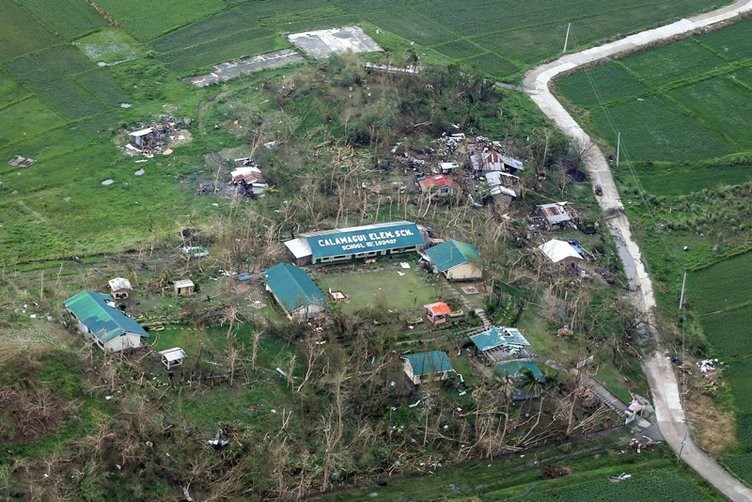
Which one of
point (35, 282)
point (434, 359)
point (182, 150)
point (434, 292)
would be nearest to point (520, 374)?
point (434, 359)

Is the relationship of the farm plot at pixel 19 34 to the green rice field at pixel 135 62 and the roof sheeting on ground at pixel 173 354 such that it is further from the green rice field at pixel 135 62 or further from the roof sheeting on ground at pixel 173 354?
the roof sheeting on ground at pixel 173 354

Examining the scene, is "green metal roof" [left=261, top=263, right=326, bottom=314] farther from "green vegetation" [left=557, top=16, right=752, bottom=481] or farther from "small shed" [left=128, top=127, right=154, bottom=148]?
"green vegetation" [left=557, top=16, right=752, bottom=481]

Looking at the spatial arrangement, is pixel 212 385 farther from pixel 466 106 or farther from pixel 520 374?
pixel 466 106

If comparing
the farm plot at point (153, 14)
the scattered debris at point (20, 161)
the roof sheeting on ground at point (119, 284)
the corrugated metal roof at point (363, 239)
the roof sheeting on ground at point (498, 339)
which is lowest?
the roof sheeting on ground at point (498, 339)

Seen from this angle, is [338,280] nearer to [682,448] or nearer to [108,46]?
[682,448]

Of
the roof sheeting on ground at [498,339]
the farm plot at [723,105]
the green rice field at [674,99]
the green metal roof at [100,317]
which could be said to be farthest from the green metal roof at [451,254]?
the farm plot at [723,105]
